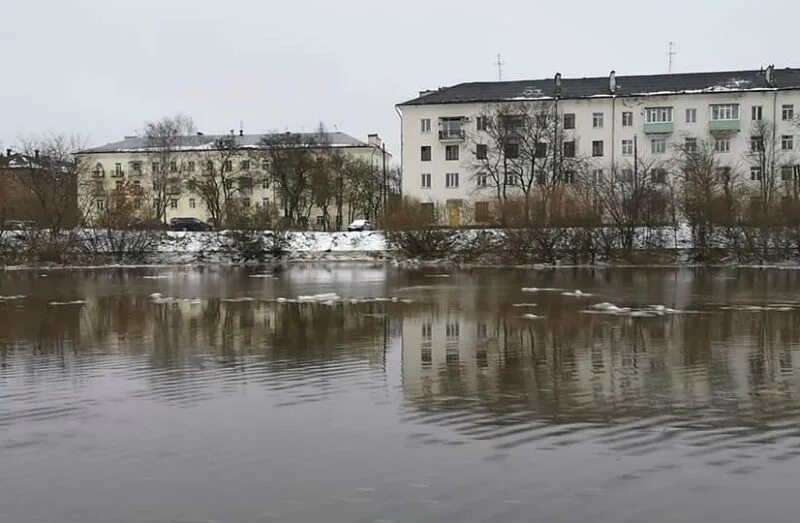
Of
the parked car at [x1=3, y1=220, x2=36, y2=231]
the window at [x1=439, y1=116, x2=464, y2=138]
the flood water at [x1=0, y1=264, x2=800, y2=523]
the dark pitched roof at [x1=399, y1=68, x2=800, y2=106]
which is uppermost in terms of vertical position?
the dark pitched roof at [x1=399, y1=68, x2=800, y2=106]

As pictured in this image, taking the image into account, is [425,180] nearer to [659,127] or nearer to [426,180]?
[426,180]

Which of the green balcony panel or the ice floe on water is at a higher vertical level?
the green balcony panel

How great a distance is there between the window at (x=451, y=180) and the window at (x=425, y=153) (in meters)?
2.46

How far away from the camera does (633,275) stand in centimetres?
3931

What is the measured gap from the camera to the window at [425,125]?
2943 inches

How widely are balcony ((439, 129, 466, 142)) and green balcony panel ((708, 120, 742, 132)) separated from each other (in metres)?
21.8

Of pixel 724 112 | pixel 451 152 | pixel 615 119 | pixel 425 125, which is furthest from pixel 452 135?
pixel 724 112

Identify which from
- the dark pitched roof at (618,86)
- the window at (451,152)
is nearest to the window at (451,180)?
the window at (451,152)

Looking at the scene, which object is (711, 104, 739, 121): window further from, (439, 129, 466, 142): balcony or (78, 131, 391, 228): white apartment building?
(78, 131, 391, 228): white apartment building

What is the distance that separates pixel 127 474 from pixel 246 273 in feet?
122

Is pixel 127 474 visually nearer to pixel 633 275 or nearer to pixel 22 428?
pixel 22 428

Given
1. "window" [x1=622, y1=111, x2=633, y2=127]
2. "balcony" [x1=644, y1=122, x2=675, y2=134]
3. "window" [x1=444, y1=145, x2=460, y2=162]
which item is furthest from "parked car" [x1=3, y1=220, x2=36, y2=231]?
"balcony" [x1=644, y1=122, x2=675, y2=134]

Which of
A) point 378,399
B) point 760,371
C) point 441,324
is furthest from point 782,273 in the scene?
point 378,399

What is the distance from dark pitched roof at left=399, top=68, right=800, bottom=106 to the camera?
70.4 m
